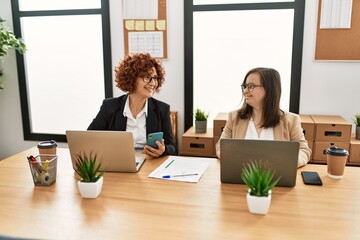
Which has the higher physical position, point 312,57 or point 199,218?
point 312,57

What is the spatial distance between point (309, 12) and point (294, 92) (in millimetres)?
802

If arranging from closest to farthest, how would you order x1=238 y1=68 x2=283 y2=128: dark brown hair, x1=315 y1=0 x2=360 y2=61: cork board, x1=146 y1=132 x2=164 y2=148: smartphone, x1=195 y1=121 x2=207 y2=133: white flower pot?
1. x1=146 y1=132 x2=164 y2=148: smartphone
2. x1=238 y1=68 x2=283 y2=128: dark brown hair
3. x1=315 y1=0 x2=360 y2=61: cork board
4. x1=195 y1=121 x2=207 y2=133: white flower pot

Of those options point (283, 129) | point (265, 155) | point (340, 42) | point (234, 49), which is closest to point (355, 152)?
point (340, 42)

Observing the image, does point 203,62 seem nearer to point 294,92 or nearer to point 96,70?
point 294,92

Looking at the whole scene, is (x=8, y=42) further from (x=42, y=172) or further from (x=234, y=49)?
(x=42, y=172)

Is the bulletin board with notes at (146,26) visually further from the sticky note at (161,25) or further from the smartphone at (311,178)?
the smartphone at (311,178)

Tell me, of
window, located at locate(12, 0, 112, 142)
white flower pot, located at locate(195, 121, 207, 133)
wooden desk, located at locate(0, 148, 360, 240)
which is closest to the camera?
wooden desk, located at locate(0, 148, 360, 240)

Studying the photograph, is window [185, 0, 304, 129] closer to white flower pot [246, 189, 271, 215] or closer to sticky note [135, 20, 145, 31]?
sticky note [135, 20, 145, 31]

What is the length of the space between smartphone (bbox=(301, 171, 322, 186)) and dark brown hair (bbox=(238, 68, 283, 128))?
16.5 inches

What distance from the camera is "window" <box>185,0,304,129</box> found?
11.1ft

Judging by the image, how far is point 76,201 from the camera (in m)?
1.35

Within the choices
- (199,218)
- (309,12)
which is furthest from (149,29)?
(199,218)

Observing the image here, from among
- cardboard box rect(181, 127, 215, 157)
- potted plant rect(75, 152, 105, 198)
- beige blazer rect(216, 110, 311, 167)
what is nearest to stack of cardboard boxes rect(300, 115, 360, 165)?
cardboard box rect(181, 127, 215, 157)

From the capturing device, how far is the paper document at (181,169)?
1.60 meters
